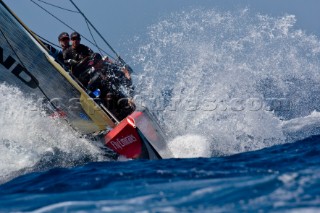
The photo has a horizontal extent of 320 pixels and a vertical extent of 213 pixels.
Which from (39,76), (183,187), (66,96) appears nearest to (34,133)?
(66,96)

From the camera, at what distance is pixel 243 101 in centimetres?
1017

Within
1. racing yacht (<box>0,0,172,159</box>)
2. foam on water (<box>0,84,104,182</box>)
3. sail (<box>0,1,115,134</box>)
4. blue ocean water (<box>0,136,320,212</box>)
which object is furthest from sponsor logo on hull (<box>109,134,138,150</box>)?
blue ocean water (<box>0,136,320,212</box>)

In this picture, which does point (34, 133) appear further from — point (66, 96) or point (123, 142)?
point (123, 142)

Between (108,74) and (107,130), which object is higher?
(108,74)

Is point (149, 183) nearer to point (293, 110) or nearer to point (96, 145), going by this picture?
point (96, 145)

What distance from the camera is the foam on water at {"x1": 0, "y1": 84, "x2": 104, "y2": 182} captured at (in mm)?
7047

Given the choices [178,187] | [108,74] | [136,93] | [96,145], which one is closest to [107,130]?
[96,145]

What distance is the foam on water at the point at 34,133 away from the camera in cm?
705

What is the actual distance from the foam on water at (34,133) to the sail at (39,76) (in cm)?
14

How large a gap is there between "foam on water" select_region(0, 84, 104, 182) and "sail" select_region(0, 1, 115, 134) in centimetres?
14

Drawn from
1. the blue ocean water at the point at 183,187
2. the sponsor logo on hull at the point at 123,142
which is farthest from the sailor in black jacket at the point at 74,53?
the blue ocean water at the point at 183,187

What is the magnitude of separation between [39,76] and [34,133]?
0.81 metres

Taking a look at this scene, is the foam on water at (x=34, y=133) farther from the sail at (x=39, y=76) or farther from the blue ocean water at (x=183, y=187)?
the blue ocean water at (x=183, y=187)

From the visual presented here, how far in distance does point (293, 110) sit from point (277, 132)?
5079 millimetres
